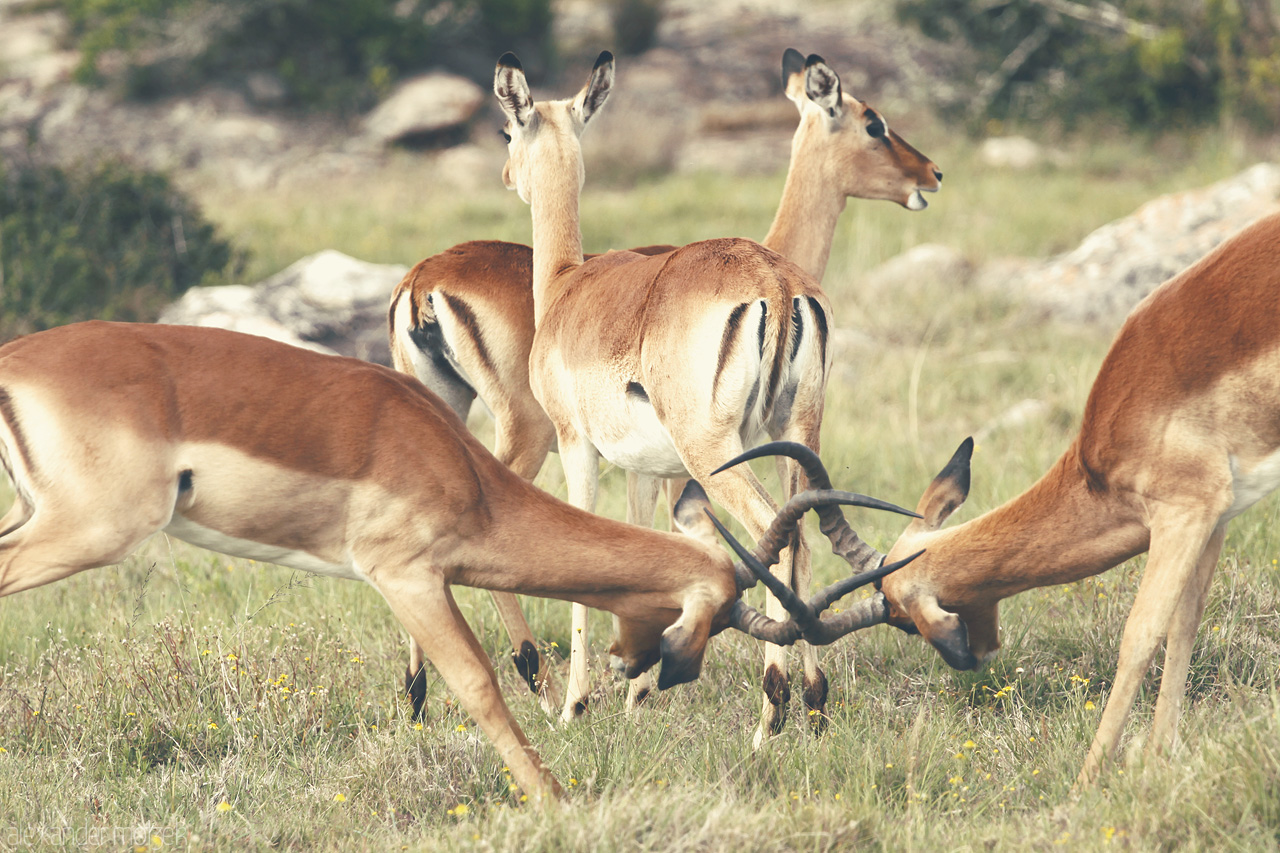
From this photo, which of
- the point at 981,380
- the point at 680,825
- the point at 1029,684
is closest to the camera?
the point at 680,825

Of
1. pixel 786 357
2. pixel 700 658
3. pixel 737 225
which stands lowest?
pixel 737 225

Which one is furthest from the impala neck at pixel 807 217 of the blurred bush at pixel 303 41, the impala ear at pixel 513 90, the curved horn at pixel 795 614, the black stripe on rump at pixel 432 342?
the blurred bush at pixel 303 41

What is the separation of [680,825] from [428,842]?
568 millimetres

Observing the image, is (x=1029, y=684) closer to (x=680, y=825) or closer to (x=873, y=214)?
(x=680, y=825)

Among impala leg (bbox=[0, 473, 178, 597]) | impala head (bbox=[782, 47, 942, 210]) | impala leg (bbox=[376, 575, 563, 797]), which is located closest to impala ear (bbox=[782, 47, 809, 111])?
impala head (bbox=[782, 47, 942, 210])

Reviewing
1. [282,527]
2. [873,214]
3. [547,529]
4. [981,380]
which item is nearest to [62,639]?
[282,527]

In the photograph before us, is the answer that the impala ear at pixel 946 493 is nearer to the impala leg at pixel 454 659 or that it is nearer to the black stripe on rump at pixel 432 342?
the impala leg at pixel 454 659

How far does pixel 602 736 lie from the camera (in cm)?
358

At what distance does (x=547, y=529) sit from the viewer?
10.9ft

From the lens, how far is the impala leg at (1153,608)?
10.5ft

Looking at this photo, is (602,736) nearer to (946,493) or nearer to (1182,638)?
(946,493)

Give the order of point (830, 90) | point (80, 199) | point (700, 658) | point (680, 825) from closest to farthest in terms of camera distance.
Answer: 1. point (680, 825)
2. point (700, 658)
3. point (830, 90)
4. point (80, 199)

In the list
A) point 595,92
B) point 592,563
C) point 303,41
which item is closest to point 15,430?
point 592,563

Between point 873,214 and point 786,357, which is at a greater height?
point 786,357
